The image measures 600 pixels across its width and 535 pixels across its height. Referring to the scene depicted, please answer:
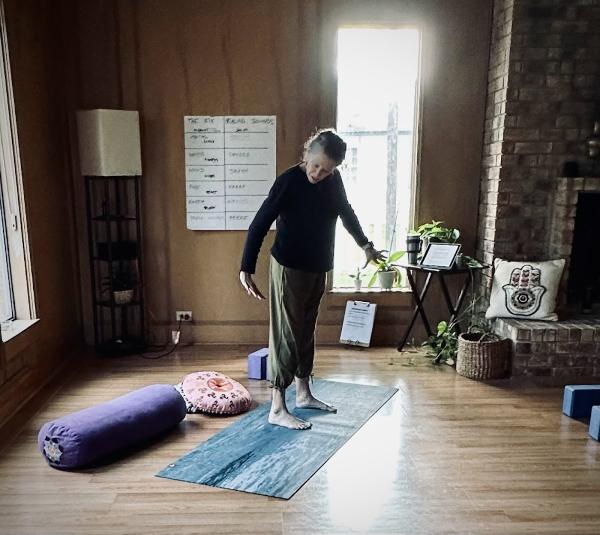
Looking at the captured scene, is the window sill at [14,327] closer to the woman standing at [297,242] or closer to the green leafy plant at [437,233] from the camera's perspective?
the woman standing at [297,242]

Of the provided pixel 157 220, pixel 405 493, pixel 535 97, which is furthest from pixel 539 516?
pixel 157 220

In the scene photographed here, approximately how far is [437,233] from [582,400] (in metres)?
1.41

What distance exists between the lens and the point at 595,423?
2604 mm

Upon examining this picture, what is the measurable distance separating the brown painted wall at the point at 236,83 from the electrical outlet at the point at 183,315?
121 mm

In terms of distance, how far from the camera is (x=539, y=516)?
201 centimetres

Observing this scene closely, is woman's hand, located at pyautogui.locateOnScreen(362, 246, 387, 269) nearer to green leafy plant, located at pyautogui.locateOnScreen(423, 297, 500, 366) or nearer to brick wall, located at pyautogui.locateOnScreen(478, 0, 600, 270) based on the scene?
green leafy plant, located at pyautogui.locateOnScreen(423, 297, 500, 366)

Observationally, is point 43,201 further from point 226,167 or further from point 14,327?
point 226,167

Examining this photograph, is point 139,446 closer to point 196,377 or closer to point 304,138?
point 196,377

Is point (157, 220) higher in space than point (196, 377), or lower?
higher

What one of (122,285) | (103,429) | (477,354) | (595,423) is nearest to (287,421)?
(103,429)

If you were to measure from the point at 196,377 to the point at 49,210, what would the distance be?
147 cm

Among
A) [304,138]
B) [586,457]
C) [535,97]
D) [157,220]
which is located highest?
[535,97]

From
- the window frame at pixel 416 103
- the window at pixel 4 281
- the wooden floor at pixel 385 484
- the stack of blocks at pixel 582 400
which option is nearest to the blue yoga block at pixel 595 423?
the wooden floor at pixel 385 484

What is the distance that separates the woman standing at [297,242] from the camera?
246 cm
